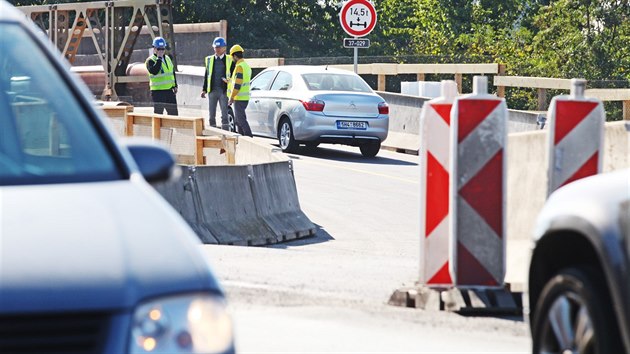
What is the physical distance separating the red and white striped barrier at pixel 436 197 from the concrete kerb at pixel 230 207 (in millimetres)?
5674

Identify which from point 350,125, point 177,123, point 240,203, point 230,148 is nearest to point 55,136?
point 240,203

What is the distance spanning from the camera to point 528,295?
21.2 feet

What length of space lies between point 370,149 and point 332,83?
4.28 ft

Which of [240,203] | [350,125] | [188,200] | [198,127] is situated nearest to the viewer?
[188,200]

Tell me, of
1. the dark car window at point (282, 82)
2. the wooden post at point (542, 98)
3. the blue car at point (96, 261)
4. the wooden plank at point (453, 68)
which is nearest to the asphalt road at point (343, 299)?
the blue car at point (96, 261)

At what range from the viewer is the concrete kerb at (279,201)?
16.3 m

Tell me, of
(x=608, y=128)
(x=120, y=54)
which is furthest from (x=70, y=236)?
(x=120, y=54)

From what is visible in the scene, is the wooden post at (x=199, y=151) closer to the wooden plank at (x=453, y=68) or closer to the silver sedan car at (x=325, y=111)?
the silver sedan car at (x=325, y=111)

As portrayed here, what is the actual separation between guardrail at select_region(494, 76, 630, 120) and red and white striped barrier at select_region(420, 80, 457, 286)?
56.2 feet

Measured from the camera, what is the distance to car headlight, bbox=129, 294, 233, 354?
4355 mm

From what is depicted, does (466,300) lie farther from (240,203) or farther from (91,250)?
(240,203)

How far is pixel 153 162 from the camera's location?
5551 millimetres

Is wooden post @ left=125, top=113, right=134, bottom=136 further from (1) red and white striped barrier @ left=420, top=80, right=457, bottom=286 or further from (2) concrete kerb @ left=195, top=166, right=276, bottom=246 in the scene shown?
(1) red and white striped barrier @ left=420, top=80, right=457, bottom=286

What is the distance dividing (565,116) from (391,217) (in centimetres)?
954
